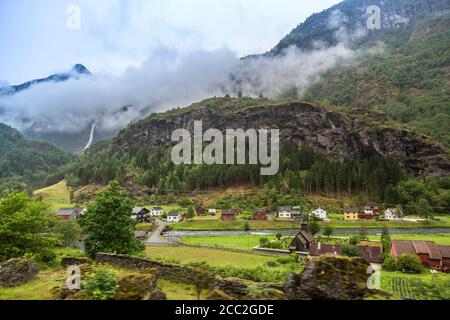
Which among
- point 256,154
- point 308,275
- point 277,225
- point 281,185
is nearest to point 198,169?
point 256,154

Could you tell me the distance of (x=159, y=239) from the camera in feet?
245

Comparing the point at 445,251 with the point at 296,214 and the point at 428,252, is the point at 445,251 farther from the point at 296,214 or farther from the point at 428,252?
the point at 296,214

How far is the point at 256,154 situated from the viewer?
552 feet

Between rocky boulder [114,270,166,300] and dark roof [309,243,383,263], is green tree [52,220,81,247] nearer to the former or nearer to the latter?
dark roof [309,243,383,263]

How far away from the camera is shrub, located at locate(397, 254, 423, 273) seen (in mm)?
41531

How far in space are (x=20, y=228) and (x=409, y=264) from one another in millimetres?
42289

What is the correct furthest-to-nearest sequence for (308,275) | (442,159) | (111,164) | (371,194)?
(111,164) → (442,159) → (371,194) → (308,275)

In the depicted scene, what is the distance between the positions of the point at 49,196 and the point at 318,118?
484 ft

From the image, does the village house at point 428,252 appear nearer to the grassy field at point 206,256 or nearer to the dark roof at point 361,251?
the dark roof at point 361,251

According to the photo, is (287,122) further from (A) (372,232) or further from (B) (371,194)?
(A) (372,232)

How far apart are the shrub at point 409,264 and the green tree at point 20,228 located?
39944mm

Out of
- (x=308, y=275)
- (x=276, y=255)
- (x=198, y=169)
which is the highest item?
(x=198, y=169)

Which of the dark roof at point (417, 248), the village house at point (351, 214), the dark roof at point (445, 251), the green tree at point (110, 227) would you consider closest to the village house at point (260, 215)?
the village house at point (351, 214)

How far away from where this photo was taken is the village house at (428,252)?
46903mm
